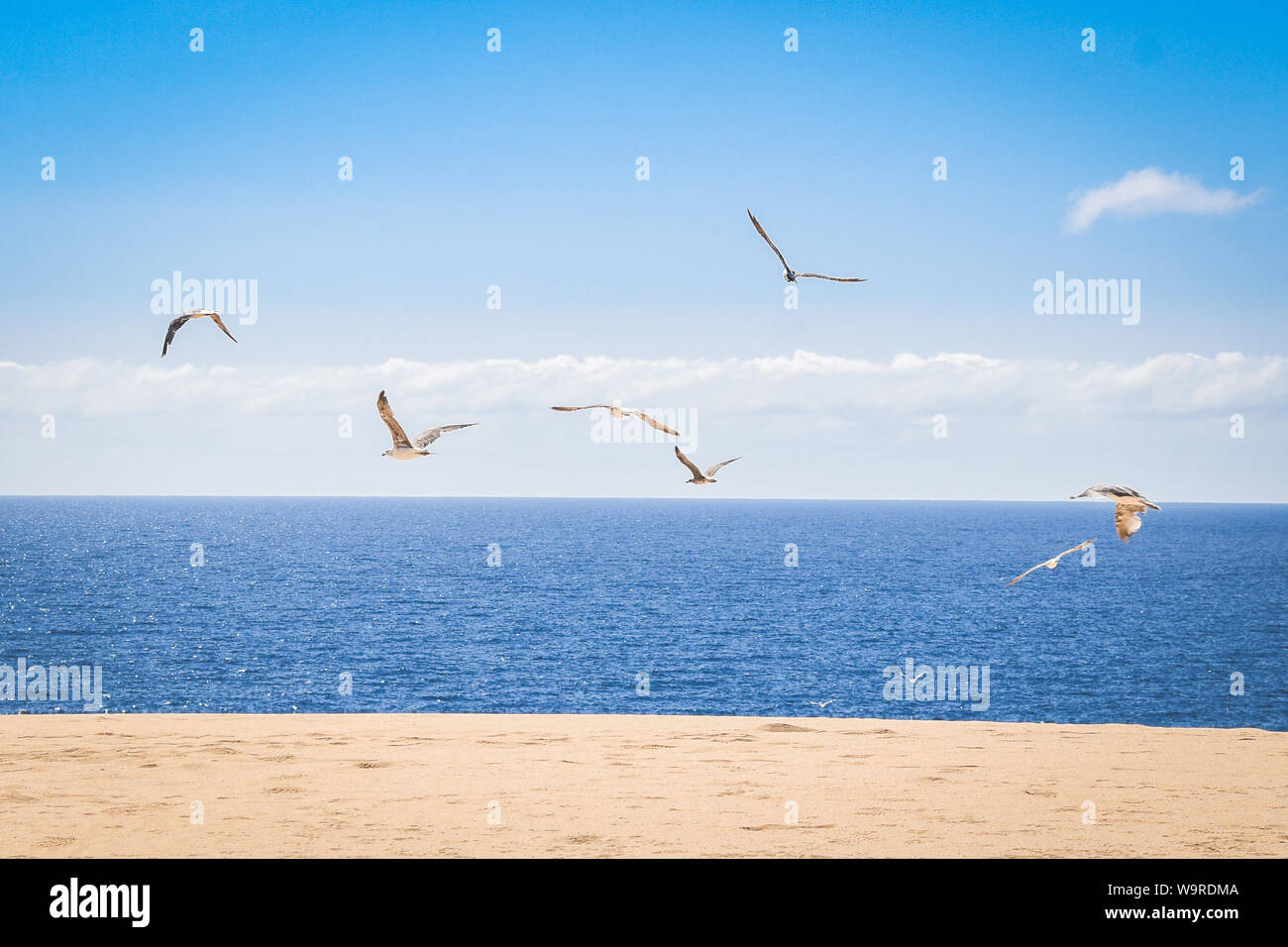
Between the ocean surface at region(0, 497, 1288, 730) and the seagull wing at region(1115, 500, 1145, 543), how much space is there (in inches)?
1502

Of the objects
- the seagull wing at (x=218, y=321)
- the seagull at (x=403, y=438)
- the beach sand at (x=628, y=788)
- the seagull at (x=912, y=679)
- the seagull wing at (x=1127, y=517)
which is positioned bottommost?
the seagull at (x=912, y=679)

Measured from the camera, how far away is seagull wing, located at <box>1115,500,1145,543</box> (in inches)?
355

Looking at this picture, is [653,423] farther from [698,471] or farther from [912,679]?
[912,679]

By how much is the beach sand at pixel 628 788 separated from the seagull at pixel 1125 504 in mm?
3709

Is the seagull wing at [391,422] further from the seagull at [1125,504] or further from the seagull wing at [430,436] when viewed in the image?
the seagull at [1125,504]

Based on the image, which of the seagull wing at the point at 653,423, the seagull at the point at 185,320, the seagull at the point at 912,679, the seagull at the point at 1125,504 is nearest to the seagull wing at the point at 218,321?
the seagull at the point at 185,320

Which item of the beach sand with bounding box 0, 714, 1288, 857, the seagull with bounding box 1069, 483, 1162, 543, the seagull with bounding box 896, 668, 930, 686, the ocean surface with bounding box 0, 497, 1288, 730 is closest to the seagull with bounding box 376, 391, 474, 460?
the beach sand with bounding box 0, 714, 1288, 857

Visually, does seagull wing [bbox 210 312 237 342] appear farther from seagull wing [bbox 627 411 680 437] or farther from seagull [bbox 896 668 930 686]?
seagull [bbox 896 668 930 686]

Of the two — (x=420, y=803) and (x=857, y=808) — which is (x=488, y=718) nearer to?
(x=420, y=803)

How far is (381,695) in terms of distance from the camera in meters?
52.5

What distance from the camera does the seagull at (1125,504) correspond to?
9.00m

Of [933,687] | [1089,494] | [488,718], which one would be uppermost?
[1089,494]

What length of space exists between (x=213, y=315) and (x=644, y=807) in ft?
25.3

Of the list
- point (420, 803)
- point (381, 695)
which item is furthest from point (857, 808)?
point (381, 695)
